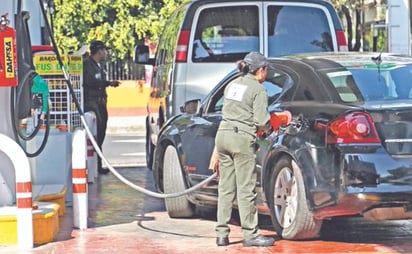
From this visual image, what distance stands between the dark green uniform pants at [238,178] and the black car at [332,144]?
0.35 m

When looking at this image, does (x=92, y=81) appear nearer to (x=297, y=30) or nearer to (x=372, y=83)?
(x=297, y=30)

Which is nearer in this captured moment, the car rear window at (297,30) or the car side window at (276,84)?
the car side window at (276,84)

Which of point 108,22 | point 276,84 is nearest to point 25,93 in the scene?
point 276,84

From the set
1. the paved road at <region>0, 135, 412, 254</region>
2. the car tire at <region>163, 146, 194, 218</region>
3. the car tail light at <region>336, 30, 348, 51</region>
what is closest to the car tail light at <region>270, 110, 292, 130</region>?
the paved road at <region>0, 135, 412, 254</region>

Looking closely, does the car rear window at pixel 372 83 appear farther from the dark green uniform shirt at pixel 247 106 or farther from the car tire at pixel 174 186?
the car tire at pixel 174 186

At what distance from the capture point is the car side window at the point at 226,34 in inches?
457

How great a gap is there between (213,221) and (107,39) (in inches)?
730

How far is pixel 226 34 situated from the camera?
11.8 m

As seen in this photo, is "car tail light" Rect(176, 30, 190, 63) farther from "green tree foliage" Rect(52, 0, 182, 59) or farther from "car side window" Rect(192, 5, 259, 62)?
"green tree foliage" Rect(52, 0, 182, 59)

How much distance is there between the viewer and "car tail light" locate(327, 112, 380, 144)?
25.3 feet

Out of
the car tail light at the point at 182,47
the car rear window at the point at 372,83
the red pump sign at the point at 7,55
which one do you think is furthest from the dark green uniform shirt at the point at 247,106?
the car tail light at the point at 182,47

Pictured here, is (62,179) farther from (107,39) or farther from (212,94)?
(107,39)

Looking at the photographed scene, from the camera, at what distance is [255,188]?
8352 millimetres

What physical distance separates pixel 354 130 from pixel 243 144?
0.94 meters
